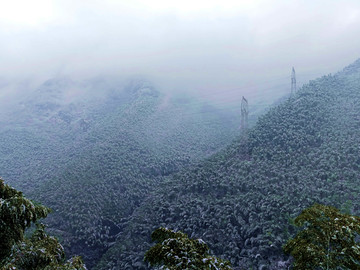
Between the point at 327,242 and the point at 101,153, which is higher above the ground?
the point at 327,242

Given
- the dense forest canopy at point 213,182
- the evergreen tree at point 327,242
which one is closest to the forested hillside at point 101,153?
the dense forest canopy at point 213,182

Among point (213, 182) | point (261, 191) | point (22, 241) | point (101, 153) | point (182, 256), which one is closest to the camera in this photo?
point (182, 256)

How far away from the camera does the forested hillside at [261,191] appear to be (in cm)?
3744

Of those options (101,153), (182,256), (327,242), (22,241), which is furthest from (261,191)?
(101,153)

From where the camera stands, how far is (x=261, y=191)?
46344 millimetres

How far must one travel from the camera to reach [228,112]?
133375mm

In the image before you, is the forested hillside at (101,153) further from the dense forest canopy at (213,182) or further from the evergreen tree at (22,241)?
the evergreen tree at (22,241)

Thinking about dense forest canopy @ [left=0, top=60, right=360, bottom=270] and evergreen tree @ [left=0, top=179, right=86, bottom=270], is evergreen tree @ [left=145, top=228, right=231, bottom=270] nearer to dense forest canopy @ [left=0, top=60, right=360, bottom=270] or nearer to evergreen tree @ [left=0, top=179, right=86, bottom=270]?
evergreen tree @ [left=0, top=179, right=86, bottom=270]

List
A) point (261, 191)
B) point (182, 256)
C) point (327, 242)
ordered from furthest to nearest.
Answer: point (261, 191) → point (327, 242) → point (182, 256)

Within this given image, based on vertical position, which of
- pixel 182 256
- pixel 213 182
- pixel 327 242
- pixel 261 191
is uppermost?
pixel 182 256

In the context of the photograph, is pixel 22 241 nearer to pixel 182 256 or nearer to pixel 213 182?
pixel 182 256

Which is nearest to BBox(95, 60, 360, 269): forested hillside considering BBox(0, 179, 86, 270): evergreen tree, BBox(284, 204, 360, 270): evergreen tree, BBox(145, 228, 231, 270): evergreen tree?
BBox(284, 204, 360, 270): evergreen tree

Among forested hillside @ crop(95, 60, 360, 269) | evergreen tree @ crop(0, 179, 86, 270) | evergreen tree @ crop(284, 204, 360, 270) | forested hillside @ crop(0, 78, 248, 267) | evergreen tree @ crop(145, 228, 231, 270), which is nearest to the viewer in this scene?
evergreen tree @ crop(0, 179, 86, 270)

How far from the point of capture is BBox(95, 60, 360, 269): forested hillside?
37.4 meters
